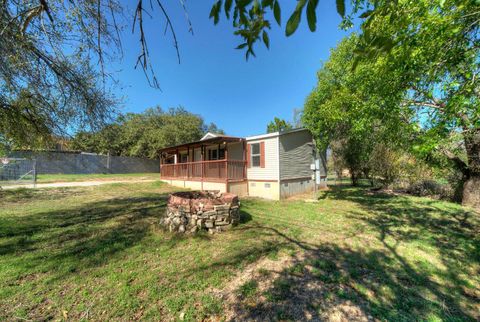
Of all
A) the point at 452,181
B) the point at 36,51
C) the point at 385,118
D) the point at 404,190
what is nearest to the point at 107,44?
the point at 36,51

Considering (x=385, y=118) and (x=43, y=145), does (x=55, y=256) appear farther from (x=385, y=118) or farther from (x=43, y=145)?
(x=385, y=118)

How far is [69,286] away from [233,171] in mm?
8146

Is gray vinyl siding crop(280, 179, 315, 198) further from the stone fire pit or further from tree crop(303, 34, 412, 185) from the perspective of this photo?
the stone fire pit

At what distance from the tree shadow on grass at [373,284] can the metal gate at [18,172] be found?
16307 mm

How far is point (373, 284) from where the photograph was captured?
118 inches

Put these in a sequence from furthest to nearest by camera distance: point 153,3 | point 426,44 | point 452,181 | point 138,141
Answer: point 138,141 < point 452,181 < point 426,44 < point 153,3

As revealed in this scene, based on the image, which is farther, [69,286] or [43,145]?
[43,145]

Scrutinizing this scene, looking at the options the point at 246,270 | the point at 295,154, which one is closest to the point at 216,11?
the point at 246,270

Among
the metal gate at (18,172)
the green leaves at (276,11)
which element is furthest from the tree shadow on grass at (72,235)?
the metal gate at (18,172)

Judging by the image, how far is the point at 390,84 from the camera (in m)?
5.49

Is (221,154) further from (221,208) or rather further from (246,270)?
(246,270)

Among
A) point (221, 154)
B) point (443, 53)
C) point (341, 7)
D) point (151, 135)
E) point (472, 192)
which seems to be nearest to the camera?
point (341, 7)

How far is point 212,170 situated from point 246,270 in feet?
29.1

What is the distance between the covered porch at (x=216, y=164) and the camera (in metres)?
10.6
